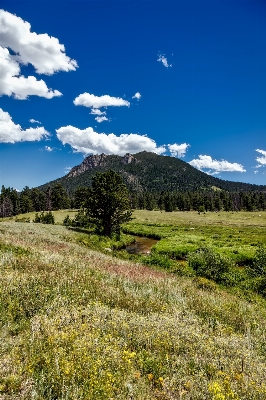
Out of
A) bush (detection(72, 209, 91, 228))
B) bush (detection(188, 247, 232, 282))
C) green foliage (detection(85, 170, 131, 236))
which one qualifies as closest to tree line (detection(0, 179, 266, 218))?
bush (detection(72, 209, 91, 228))

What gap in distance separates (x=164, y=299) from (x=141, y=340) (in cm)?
358

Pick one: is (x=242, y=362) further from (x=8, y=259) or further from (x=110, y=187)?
(x=110, y=187)

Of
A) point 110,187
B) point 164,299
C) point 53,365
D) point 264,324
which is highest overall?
point 110,187

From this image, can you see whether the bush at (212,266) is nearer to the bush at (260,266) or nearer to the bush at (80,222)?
the bush at (260,266)

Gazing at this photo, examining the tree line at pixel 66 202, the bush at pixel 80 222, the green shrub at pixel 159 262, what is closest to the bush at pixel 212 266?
the green shrub at pixel 159 262

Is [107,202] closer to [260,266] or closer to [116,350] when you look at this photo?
[260,266]

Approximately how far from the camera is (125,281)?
10.7m

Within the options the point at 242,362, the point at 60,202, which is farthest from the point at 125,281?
the point at 60,202

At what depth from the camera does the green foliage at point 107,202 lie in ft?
133

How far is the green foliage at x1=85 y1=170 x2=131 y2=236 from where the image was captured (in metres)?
40.6

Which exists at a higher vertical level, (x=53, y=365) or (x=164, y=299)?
(x=53, y=365)

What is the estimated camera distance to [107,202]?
133ft

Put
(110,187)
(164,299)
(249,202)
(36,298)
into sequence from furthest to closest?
(249,202)
(110,187)
(164,299)
(36,298)

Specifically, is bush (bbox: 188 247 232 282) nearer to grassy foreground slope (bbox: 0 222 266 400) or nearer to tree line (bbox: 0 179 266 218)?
grassy foreground slope (bbox: 0 222 266 400)
